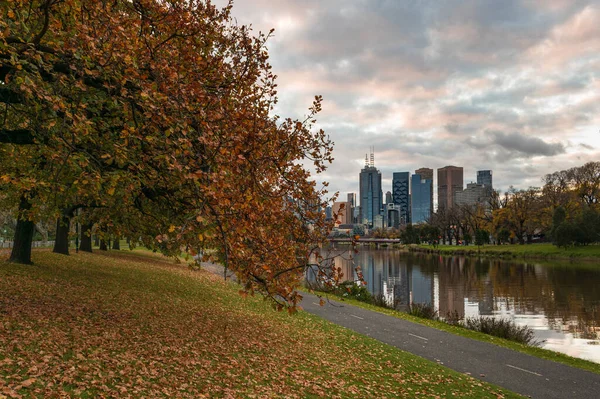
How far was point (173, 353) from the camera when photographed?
1220 cm

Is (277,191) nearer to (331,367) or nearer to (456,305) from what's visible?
(331,367)

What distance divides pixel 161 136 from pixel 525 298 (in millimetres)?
38747

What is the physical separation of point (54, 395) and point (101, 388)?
36.3 inches

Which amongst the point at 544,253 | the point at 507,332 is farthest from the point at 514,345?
the point at 544,253

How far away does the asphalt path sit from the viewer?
45.0ft

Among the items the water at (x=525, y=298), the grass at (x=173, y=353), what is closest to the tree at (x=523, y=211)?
the water at (x=525, y=298)

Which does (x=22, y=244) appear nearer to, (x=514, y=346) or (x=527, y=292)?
(x=514, y=346)

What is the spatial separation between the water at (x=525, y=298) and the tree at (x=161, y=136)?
802 cm

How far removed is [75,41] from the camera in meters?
9.41

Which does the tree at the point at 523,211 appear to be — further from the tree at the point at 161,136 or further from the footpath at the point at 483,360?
the tree at the point at 161,136

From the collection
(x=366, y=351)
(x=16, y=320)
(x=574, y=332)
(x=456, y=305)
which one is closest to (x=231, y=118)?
(x=16, y=320)

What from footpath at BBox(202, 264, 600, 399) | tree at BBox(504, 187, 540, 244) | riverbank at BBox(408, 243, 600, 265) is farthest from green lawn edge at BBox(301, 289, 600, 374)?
tree at BBox(504, 187, 540, 244)

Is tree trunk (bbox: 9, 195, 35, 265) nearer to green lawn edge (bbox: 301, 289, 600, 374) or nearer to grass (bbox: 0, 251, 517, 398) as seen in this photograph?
grass (bbox: 0, 251, 517, 398)

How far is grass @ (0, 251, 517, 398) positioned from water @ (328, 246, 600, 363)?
15.1ft
